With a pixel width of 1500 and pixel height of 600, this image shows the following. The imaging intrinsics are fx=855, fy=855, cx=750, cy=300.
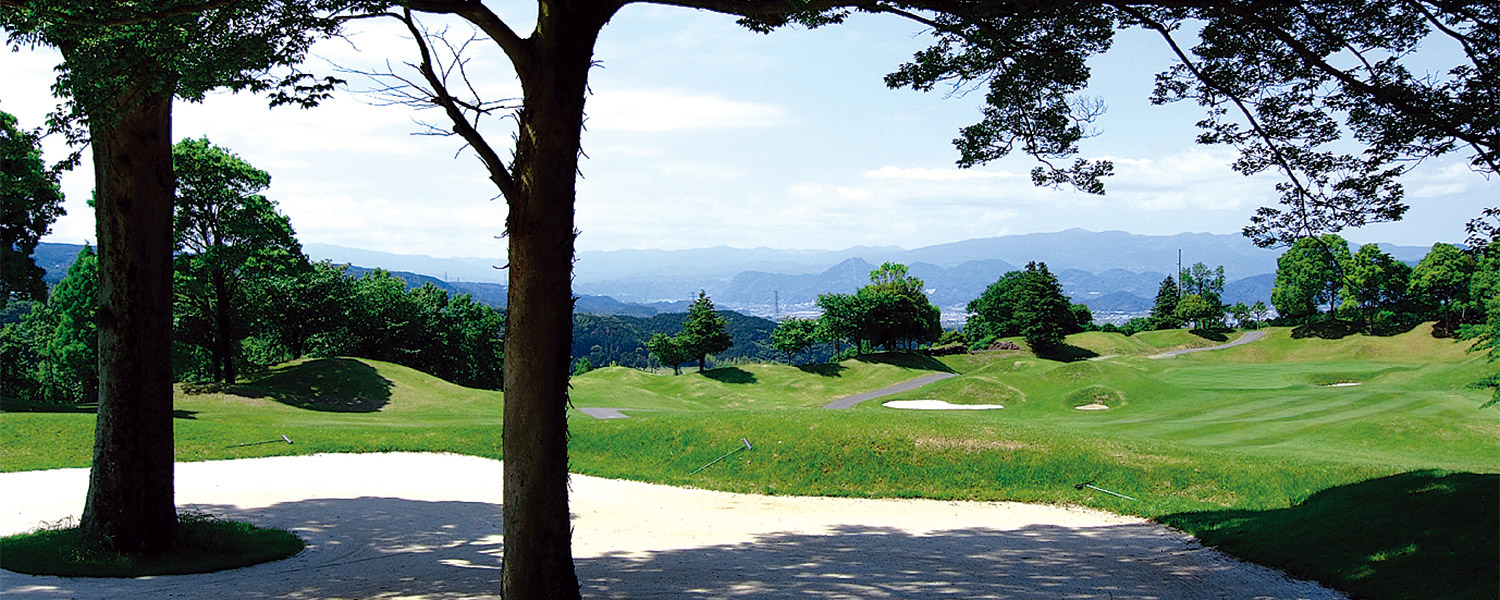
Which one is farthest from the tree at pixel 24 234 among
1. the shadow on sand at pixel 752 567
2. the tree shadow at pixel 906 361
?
the tree shadow at pixel 906 361

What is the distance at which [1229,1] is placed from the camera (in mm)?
7645

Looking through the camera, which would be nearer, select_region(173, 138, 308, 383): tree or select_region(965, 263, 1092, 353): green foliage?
select_region(173, 138, 308, 383): tree

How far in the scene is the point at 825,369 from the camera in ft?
201

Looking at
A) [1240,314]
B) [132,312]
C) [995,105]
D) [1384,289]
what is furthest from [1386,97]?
[1240,314]

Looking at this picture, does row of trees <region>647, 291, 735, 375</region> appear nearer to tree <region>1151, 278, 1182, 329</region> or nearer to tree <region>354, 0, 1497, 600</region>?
tree <region>354, 0, 1497, 600</region>

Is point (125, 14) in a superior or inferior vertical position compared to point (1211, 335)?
superior

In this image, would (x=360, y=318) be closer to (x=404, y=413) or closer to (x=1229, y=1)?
(x=404, y=413)

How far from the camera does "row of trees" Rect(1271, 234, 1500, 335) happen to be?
197 feet

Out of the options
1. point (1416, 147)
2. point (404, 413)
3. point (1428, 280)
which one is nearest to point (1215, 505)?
point (1416, 147)

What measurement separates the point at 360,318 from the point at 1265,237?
56206 millimetres

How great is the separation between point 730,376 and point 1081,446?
1614 inches

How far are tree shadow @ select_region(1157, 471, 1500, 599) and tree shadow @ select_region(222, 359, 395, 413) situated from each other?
3065cm

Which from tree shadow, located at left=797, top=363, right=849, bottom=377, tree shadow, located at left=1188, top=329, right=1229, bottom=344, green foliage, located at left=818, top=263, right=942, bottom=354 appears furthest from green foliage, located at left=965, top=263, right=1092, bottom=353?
tree shadow, located at left=797, top=363, right=849, bottom=377

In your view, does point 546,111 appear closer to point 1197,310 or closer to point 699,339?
point 699,339
